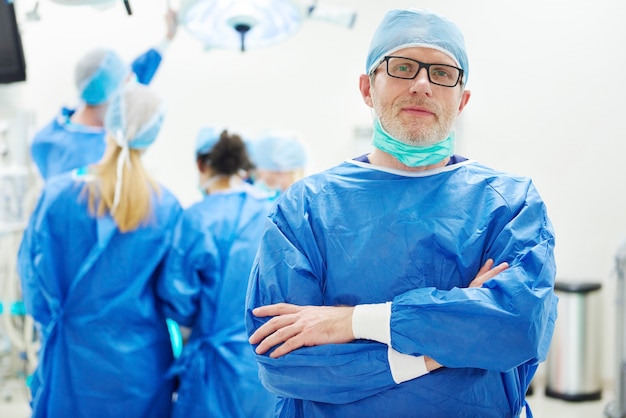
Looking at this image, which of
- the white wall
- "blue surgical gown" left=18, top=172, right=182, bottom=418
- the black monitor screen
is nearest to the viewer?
"blue surgical gown" left=18, top=172, right=182, bottom=418

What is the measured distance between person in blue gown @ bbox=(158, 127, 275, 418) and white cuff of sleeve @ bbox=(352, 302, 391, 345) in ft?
3.19

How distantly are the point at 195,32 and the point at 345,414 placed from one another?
1.29m

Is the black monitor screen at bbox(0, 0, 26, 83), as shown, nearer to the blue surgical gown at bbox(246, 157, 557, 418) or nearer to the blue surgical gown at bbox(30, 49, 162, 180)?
the blue surgical gown at bbox(30, 49, 162, 180)

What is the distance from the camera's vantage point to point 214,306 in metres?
2.08

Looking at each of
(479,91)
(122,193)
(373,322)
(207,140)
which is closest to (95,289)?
(122,193)

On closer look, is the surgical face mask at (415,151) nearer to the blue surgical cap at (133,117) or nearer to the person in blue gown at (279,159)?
the blue surgical cap at (133,117)

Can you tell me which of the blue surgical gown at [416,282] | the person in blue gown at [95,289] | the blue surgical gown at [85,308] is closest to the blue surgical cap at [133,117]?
the person in blue gown at [95,289]

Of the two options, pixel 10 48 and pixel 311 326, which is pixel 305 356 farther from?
pixel 10 48

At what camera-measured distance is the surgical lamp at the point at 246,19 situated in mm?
1771

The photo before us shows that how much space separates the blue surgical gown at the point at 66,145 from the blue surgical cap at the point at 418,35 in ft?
4.90

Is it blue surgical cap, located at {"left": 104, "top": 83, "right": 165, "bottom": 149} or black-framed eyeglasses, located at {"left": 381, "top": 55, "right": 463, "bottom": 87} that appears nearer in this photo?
black-framed eyeglasses, located at {"left": 381, "top": 55, "right": 463, "bottom": 87}

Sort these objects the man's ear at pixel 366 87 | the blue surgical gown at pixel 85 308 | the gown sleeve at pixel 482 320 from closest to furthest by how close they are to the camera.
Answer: the gown sleeve at pixel 482 320, the man's ear at pixel 366 87, the blue surgical gown at pixel 85 308

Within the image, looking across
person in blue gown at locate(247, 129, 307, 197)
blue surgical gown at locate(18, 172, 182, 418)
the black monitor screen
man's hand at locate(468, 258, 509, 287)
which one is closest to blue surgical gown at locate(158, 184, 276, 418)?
blue surgical gown at locate(18, 172, 182, 418)

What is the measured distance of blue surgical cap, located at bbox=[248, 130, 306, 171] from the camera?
3.05m
